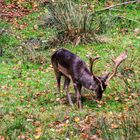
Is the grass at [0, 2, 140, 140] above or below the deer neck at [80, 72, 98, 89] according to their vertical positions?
below

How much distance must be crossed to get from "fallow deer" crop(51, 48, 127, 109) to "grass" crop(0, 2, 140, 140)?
438mm

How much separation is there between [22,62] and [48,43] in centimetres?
167

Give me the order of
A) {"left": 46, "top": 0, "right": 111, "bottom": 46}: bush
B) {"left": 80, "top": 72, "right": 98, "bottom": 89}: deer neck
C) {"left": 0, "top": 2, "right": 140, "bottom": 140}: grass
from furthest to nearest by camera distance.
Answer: {"left": 46, "top": 0, "right": 111, "bottom": 46}: bush < {"left": 80, "top": 72, "right": 98, "bottom": 89}: deer neck < {"left": 0, "top": 2, "right": 140, "bottom": 140}: grass

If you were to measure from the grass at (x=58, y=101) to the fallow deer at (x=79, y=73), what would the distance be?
17.2 inches

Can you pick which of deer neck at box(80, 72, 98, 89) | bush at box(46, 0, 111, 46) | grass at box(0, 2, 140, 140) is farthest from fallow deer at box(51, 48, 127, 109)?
bush at box(46, 0, 111, 46)

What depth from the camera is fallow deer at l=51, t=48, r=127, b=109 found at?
8961 mm

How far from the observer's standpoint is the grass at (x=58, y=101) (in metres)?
7.84

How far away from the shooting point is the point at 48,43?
574 inches

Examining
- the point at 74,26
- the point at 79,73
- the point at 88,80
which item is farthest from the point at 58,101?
the point at 74,26

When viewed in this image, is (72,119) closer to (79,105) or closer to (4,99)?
(79,105)

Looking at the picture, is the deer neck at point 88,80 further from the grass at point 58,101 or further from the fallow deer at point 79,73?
the grass at point 58,101

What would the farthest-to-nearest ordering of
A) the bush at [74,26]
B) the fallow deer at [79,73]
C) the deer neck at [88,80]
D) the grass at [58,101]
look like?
the bush at [74,26], the deer neck at [88,80], the fallow deer at [79,73], the grass at [58,101]

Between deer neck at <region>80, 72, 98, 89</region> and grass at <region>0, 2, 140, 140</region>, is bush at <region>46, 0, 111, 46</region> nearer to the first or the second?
grass at <region>0, 2, 140, 140</region>

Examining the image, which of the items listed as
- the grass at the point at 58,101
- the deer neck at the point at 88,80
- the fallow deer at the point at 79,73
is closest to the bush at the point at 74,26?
the grass at the point at 58,101
